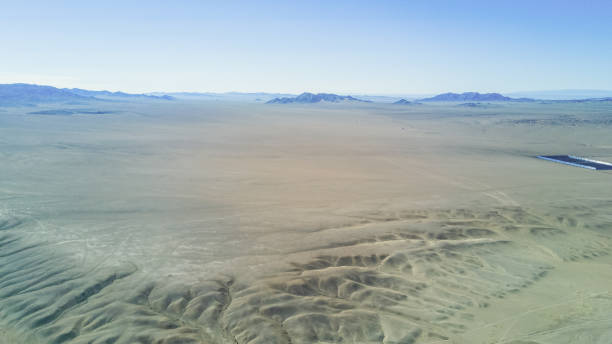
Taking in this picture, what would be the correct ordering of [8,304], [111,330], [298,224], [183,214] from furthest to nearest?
1. [183,214]
2. [298,224]
3. [8,304]
4. [111,330]

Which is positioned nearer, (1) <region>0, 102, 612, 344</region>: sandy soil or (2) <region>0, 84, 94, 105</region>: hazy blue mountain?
(1) <region>0, 102, 612, 344</region>: sandy soil

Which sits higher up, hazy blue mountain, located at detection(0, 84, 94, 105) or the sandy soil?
hazy blue mountain, located at detection(0, 84, 94, 105)

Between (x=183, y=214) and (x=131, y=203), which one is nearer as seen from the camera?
(x=183, y=214)

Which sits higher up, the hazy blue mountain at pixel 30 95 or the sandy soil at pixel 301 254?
the hazy blue mountain at pixel 30 95

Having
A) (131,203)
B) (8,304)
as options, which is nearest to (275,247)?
(8,304)

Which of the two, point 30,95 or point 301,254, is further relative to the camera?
point 30,95

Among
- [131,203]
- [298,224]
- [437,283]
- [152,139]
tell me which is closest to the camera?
[437,283]

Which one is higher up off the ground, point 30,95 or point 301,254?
point 30,95

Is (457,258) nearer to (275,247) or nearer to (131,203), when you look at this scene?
(275,247)
